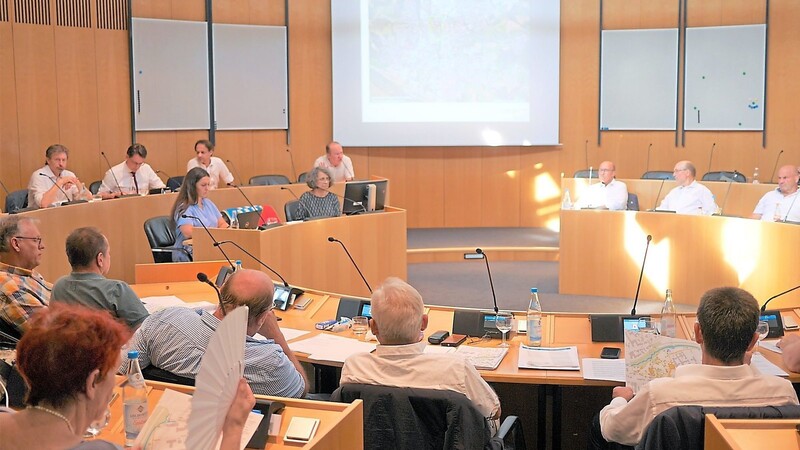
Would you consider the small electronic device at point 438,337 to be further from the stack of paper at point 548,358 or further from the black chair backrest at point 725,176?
the black chair backrest at point 725,176

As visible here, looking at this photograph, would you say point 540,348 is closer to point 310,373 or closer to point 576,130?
point 310,373

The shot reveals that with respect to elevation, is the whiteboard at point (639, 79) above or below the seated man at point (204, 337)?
above

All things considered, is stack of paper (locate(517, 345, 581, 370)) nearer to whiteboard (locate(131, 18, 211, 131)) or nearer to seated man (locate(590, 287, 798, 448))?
seated man (locate(590, 287, 798, 448))

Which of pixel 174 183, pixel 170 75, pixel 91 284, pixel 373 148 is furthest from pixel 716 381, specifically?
pixel 373 148

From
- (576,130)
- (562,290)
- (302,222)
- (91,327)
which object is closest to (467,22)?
(576,130)

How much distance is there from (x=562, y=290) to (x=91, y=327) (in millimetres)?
6335

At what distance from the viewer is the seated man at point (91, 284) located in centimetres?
388

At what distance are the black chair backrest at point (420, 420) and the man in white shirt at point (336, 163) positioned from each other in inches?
264

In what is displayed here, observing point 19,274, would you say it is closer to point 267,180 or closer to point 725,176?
point 267,180

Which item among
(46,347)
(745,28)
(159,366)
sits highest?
(745,28)

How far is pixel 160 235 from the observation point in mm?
6672

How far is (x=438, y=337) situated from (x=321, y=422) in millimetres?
1532

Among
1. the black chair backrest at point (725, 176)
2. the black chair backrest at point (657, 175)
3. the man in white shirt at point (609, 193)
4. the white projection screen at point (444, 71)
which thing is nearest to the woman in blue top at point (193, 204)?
the man in white shirt at point (609, 193)

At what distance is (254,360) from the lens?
9.96ft
